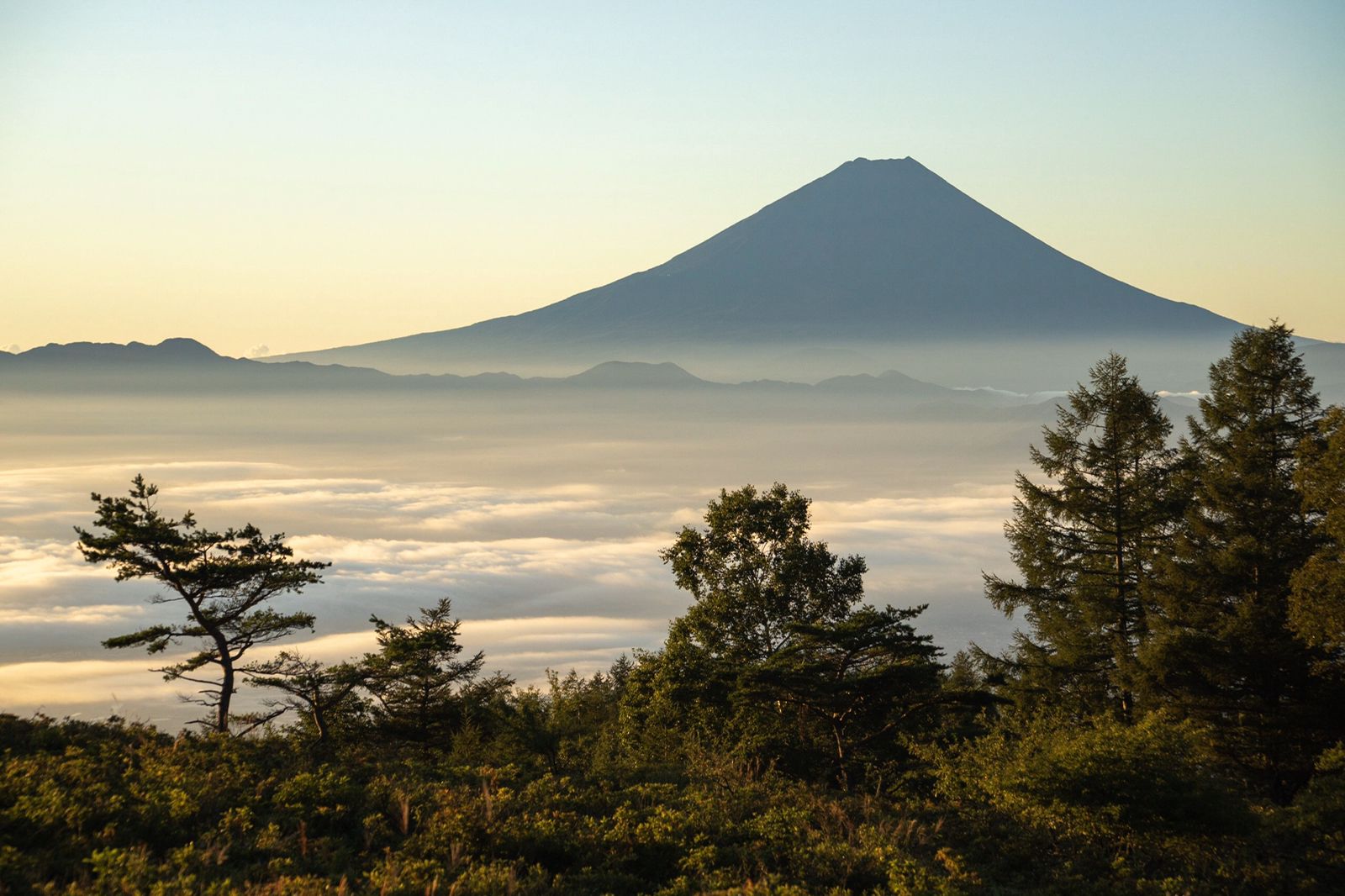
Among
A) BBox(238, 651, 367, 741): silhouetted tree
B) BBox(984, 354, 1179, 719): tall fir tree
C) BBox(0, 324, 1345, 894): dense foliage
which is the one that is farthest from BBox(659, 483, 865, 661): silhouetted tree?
BBox(238, 651, 367, 741): silhouetted tree

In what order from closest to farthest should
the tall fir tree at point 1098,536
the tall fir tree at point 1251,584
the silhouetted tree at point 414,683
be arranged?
the tall fir tree at point 1251,584
the tall fir tree at point 1098,536
the silhouetted tree at point 414,683

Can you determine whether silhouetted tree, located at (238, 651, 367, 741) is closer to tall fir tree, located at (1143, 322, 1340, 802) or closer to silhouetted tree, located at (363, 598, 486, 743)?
silhouetted tree, located at (363, 598, 486, 743)

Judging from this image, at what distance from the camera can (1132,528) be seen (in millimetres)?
30703

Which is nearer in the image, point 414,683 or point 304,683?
point 304,683

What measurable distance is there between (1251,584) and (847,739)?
12735 millimetres

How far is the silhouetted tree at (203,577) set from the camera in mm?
27156

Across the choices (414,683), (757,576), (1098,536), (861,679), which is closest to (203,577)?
(414,683)

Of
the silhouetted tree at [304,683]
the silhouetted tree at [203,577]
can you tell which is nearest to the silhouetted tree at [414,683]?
the silhouetted tree at [304,683]

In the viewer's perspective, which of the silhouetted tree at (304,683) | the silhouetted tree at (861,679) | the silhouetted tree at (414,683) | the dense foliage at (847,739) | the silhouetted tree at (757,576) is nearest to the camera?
the dense foliage at (847,739)

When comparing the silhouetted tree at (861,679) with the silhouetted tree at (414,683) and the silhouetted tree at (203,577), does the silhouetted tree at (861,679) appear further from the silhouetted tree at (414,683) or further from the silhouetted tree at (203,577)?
the silhouetted tree at (203,577)

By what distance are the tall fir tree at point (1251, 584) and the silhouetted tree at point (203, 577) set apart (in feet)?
84.2

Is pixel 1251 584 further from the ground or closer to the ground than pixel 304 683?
further from the ground

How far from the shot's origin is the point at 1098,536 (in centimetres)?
3166

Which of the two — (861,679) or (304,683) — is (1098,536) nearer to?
(861,679)
